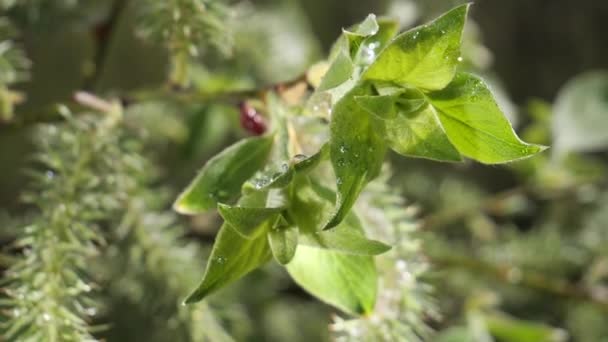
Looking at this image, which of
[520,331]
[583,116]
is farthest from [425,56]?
[583,116]

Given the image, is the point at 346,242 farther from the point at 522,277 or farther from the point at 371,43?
the point at 522,277

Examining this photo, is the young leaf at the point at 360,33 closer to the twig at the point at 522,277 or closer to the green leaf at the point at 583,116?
the twig at the point at 522,277

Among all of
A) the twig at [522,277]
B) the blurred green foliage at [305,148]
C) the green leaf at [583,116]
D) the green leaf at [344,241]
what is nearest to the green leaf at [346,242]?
the green leaf at [344,241]

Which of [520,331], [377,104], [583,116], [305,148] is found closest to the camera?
[377,104]

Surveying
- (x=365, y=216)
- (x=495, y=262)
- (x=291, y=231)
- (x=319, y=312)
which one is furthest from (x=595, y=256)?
(x=291, y=231)

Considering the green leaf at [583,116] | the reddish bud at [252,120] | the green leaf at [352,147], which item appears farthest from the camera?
the green leaf at [583,116]

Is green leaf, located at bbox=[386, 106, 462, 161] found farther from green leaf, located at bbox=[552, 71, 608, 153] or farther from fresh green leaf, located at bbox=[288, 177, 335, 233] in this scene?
green leaf, located at bbox=[552, 71, 608, 153]

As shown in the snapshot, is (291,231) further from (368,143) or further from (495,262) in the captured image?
(495,262)
